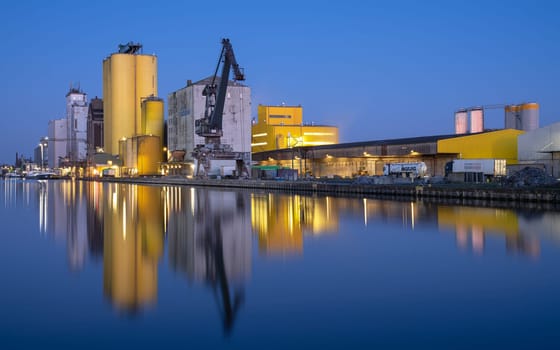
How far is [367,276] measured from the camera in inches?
400

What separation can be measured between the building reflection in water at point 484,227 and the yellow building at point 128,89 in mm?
85925

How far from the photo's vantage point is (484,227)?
17188mm

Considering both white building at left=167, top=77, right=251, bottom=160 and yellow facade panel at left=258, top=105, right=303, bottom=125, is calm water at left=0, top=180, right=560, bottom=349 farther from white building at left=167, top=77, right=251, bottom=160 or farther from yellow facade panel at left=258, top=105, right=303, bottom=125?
yellow facade panel at left=258, top=105, right=303, bottom=125

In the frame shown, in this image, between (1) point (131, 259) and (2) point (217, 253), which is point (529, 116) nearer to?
(2) point (217, 253)

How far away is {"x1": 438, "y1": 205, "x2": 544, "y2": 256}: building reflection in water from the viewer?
44.6ft

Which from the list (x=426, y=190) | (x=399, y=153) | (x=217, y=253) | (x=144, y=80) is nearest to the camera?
(x=217, y=253)

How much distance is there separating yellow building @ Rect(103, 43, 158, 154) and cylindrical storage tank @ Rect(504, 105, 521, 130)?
61.1 m

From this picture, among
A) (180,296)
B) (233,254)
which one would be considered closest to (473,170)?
(233,254)

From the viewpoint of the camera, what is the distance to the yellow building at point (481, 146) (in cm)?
4431

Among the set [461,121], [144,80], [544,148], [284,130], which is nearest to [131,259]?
[544,148]

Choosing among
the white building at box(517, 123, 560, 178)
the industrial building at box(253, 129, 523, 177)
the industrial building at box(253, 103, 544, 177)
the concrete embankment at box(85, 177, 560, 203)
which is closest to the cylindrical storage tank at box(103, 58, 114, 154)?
the industrial building at box(253, 103, 544, 177)

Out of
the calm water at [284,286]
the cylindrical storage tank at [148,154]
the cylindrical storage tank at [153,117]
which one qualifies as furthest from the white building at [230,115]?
the calm water at [284,286]

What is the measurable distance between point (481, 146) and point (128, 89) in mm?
72347

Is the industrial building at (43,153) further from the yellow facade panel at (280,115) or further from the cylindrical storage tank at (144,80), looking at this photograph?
the yellow facade panel at (280,115)
